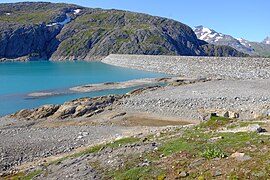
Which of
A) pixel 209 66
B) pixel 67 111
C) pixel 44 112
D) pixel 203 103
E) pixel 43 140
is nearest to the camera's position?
pixel 43 140

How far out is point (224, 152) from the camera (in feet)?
45.8

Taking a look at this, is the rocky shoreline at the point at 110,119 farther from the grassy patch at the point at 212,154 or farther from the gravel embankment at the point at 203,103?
the grassy patch at the point at 212,154

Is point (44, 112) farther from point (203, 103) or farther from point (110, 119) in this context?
point (203, 103)

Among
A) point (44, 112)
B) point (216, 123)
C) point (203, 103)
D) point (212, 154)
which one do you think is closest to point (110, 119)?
point (44, 112)

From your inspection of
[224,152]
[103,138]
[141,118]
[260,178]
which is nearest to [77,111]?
[141,118]

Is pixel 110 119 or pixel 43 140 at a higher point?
pixel 110 119

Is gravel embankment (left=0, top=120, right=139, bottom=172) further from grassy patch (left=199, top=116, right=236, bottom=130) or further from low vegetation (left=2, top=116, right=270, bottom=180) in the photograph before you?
grassy patch (left=199, top=116, right=236, bottom=130)

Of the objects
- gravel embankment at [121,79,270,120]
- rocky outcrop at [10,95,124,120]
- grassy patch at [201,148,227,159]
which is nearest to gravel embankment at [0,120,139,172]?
rocky outcrop at [10,95,124,120]

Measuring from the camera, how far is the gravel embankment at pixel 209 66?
71250 millimetres

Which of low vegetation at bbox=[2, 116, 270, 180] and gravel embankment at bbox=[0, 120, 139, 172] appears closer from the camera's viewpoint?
low vegetation at bbox=[2, 116, 270, 180]

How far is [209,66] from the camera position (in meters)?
88.9

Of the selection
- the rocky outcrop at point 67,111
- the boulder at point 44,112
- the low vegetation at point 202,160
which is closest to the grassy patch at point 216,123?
the low vegetation at point 202,160

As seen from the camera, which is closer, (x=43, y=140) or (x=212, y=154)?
(x=212, y=154)

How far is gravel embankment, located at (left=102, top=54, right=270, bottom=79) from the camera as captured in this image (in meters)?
71.2
